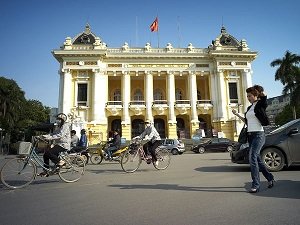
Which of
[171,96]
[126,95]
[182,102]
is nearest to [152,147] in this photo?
[126,95]

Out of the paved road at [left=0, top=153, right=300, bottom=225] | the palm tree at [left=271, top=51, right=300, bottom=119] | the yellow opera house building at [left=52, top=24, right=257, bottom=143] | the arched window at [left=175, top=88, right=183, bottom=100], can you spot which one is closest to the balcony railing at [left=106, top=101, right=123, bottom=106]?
the yellow opera house building at [left=52, top=24, right=257, bottom=143]

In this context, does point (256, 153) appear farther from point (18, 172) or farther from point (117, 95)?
point (117, 95)

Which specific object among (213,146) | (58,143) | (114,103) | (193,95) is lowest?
(213,146)

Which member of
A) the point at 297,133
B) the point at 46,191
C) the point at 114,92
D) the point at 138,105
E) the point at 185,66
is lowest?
the point at 46,191

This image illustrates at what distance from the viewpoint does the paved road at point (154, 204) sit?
365cm

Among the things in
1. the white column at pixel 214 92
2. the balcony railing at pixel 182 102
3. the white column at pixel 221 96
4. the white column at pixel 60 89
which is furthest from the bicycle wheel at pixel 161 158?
the white column at pixel 214 92

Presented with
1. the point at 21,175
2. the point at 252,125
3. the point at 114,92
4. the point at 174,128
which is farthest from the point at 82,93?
the point at 252,125

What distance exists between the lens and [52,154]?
6.81 metres

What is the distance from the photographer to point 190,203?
4504mm

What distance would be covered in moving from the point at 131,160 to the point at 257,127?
16.6 ft

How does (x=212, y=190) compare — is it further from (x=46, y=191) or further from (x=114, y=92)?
(x=114, y=92)

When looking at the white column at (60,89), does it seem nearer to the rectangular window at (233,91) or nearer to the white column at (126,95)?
the white column at (126,95)

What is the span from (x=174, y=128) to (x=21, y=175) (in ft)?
103

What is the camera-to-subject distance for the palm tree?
36.7m
